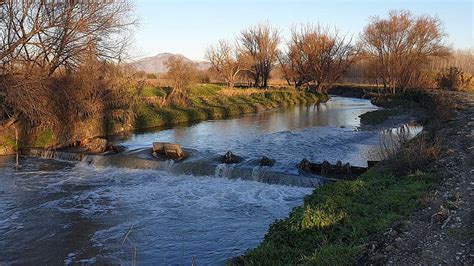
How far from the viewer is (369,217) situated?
7.75 m

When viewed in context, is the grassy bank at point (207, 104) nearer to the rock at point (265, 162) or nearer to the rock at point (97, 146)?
the rock at point (97, 146)

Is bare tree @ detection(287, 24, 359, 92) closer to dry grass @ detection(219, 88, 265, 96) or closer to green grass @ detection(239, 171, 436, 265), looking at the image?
dry grass @ detection(219, 88, 265, 96)

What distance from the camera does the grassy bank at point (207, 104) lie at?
1094 inches

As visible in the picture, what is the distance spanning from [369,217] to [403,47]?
40.2 m

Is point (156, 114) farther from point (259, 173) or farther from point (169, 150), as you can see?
point (259, 173)

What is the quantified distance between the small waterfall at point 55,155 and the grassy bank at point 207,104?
25.8ft

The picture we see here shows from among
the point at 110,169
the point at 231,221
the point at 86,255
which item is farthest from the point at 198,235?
the point at 110,169

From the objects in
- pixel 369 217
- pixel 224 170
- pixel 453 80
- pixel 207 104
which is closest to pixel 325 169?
A: pixel 224 170

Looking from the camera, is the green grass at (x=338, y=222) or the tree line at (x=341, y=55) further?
the tree line at (x=341, y=55)

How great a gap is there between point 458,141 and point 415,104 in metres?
23.9

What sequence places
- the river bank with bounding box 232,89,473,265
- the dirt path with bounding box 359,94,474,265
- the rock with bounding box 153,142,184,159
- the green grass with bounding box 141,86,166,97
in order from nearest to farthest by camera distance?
the dirt path with bounding box 359,94,474,265 → the river bank with bounding box 232,89,473,265 → the rock with bounding box 153,142,184,159 → the green grass with bounding box 141,86,166,97

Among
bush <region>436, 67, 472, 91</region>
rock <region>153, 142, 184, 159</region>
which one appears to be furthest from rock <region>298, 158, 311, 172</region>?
bush <region>436, 67, 472, 91</region>

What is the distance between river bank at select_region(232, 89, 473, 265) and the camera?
19.8 ft

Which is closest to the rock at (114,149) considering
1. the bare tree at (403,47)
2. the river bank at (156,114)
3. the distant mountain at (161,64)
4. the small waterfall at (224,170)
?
the river bank at (156,114)
